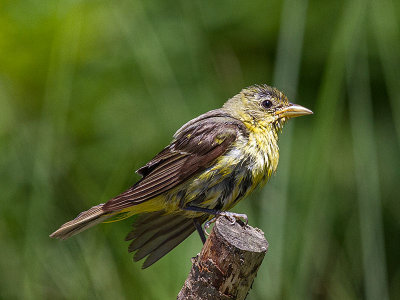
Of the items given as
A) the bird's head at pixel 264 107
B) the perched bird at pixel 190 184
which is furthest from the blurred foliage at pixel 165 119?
the perched bird at pixel 190 184

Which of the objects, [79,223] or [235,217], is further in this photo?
[79,223]

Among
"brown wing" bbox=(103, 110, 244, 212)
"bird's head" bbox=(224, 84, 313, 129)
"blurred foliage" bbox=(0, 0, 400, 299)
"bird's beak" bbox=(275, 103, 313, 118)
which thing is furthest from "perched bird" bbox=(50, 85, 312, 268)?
"blurred foliage" bbox=(0, 0, 400, 299)

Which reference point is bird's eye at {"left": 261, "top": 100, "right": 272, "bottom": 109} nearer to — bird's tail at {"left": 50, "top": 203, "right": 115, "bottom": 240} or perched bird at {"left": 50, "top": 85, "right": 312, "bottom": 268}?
perched bird at {"left": 50, "top": 85, "right": 312, "bottom": 268}

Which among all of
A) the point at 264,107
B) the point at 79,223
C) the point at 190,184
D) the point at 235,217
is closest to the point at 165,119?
the point at 264,107

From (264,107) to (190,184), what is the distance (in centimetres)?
83

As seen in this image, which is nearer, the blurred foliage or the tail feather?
the tail feather

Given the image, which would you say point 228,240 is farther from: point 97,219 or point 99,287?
point 99,287

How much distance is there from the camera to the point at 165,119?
4867 millimetres

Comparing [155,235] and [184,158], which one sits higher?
[184,158]

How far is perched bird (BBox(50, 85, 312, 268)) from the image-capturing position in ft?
12.6

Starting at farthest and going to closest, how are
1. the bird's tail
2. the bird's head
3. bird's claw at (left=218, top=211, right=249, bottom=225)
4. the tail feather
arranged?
the bird's head
the tail feather
the bird's tail
bird's claw at (left=218, top=211, right=249, bottom=225)

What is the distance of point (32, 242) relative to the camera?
14.5 ft

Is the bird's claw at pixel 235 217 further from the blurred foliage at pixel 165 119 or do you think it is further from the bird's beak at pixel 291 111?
the bird's beak at pixel 291 111

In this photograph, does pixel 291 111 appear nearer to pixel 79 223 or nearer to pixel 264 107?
pixel 264 107
